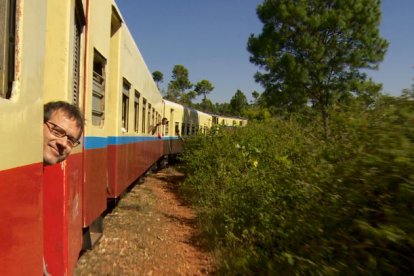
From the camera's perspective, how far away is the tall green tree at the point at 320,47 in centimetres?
2098

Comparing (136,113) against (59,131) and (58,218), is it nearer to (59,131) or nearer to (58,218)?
(58,218)

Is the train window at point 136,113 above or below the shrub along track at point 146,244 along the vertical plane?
above

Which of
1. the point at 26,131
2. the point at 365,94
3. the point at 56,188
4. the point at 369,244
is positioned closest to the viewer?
the point at 26,131

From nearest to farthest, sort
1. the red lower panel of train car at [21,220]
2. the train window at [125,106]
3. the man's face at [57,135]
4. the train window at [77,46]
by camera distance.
A: the red lower panel of train car at [21,220], the man's face at [57,135], the train window at [77,46], the train window at [125,106]

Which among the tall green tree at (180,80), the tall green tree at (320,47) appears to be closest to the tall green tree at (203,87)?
the tall green tree at (180,80)

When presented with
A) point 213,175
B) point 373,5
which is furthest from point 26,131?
point 373,5

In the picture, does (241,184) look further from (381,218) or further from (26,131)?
(26,131)

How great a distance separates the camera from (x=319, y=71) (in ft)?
69.5

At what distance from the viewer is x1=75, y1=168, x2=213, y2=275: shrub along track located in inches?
224

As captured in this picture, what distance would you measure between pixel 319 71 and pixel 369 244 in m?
19.7

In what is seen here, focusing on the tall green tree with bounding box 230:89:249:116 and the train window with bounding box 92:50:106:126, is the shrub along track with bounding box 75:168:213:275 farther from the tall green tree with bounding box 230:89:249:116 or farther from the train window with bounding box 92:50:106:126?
the tall green tree with bounding box 230:89:249:116

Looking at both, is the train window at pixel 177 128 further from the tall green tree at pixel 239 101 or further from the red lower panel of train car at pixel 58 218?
the tall green tree at pixel 239 101

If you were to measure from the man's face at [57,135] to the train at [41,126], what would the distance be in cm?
22

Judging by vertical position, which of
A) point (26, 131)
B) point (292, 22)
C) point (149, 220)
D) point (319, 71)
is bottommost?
point (149, 220)
